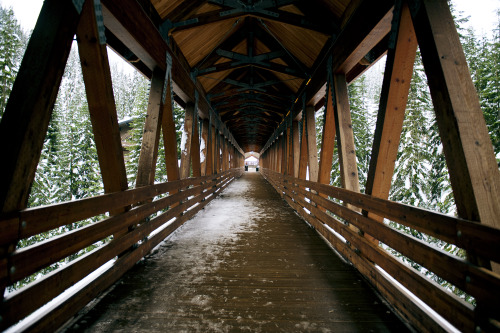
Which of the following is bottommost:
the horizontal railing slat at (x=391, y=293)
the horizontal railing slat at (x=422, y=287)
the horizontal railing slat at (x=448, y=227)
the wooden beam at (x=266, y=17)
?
the horizontal railing slat at (x=391, y=293)

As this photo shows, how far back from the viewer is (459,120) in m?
1.73

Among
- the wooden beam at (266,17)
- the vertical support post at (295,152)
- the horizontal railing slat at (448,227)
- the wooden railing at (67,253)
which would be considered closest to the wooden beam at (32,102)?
the wooden railing at (67,253)

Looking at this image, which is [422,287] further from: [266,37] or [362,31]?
[266,37]

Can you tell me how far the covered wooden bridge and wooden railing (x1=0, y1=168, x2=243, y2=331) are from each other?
0.01 metres

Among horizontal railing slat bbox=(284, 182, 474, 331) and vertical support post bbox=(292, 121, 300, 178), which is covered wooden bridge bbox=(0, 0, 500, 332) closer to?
horizontal railing slat bbox=(284, 182, 474, 331)

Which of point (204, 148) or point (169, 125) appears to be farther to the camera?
point (204, 148)

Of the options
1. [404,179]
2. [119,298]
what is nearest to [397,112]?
[119,298]

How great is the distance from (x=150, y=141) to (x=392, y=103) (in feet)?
11.0

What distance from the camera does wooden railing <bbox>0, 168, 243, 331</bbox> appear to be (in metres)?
1.51

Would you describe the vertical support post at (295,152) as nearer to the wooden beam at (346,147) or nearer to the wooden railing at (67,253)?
the wooden beam at (346,147)

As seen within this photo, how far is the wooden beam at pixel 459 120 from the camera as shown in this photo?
161 centimetres

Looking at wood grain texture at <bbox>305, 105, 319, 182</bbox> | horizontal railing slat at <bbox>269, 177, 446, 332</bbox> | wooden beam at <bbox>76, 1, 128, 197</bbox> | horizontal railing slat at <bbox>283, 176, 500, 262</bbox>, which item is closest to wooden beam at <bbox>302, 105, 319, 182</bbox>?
wood grain texture at <bbox>305, 105, 319, 182</bbox>

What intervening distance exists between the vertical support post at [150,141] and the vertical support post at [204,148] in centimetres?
437

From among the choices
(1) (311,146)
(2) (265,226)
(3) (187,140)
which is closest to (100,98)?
(2) (265,226)
